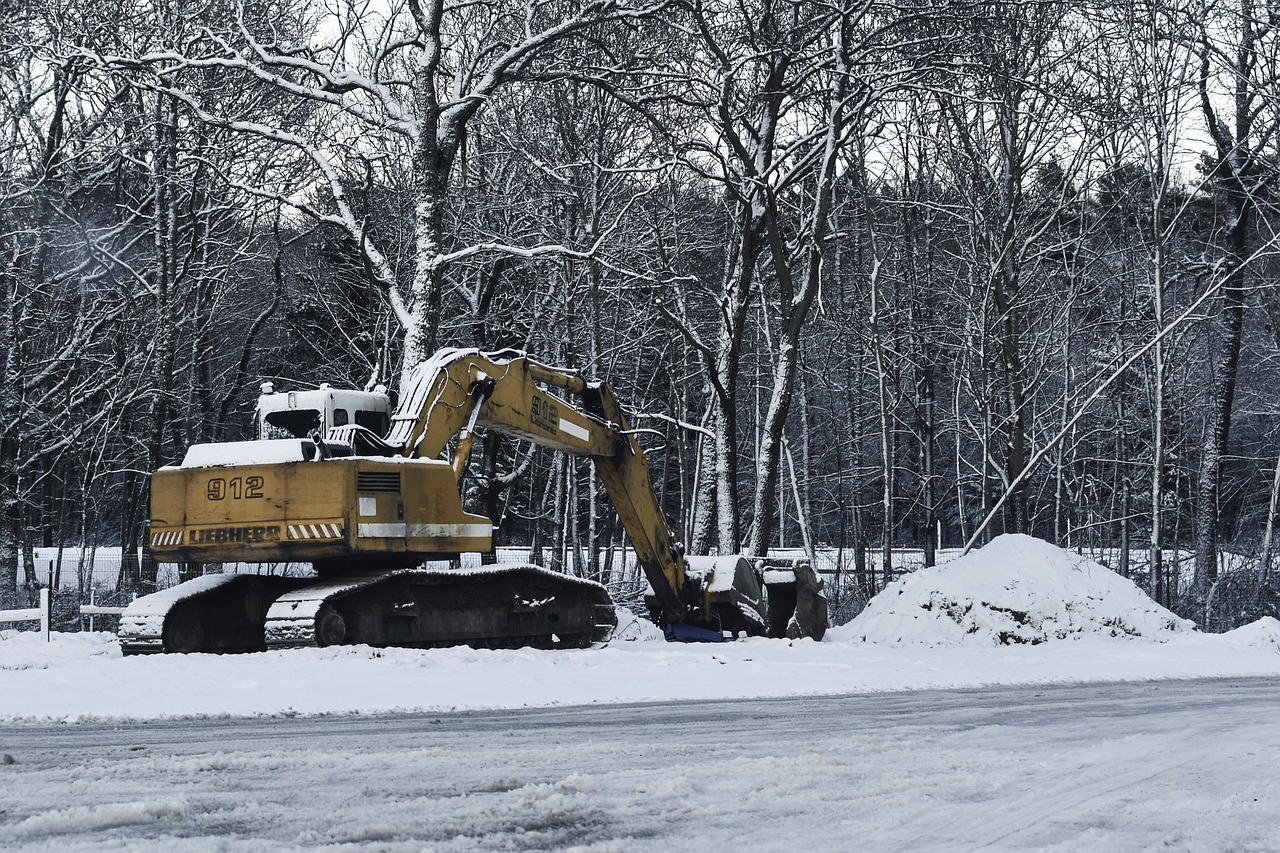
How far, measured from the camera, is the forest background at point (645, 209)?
20297 mm

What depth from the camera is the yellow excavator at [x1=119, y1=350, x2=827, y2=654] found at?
13242 mm

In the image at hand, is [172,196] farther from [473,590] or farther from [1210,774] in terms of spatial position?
[1210,774]

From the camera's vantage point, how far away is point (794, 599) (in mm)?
18078

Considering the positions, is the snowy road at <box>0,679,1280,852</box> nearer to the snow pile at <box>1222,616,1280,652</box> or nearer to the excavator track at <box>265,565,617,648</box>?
the excavator track at <box>265,565,617,648</box>

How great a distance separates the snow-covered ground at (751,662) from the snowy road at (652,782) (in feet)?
4.10

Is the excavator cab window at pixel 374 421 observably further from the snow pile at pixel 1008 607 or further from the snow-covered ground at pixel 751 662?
the snow pile at pixel 1008 607

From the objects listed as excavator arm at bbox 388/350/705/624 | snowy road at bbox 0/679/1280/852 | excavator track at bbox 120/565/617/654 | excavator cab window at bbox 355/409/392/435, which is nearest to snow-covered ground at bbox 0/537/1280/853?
snowy road at bbox 0/679/1280/852

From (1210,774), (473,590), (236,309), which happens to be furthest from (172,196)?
(1210,774)

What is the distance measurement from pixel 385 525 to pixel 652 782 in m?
7.41

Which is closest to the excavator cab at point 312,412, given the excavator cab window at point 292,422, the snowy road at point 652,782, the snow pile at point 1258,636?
the excavator cab window at point 292,422

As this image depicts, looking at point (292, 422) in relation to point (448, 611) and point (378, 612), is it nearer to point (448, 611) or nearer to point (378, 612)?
point (378, 612)

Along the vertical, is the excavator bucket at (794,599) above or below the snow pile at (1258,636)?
above

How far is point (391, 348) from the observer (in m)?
31.8

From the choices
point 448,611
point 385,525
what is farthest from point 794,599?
point 385,525
